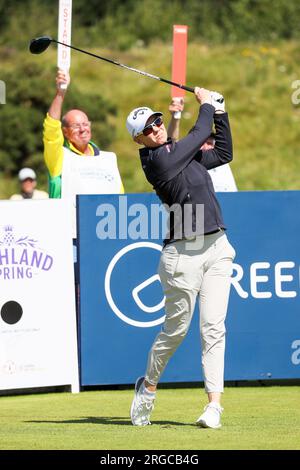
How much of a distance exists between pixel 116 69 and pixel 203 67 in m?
2.50

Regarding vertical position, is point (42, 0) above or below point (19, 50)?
above

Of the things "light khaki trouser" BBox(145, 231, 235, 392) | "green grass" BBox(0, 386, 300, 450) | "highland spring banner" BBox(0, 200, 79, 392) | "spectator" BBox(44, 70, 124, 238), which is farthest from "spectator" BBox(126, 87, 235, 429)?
"spectator" BBox(44, 70, 124, 238)

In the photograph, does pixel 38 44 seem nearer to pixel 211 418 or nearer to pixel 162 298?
pixel 162 298

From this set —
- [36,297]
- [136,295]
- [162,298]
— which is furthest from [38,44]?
[162,298]

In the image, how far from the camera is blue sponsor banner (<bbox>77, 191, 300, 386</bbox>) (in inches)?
393

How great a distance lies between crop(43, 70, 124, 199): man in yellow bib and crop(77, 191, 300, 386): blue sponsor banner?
48cm

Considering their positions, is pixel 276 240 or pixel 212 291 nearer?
pixel 212 291

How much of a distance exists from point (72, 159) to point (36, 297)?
128 cm

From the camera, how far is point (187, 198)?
24.8ft

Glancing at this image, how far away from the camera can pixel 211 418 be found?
742 cm

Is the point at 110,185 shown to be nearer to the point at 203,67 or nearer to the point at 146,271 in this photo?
the point at 146,271

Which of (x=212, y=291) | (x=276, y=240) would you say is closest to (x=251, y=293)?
(x=276, y=240)

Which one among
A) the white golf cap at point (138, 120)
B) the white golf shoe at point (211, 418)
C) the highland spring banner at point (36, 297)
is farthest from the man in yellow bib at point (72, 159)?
the white golf shoe at point (211, 418)

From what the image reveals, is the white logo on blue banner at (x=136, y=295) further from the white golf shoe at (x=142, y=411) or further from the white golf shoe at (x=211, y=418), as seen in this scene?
the white golf shoe at (x=211, y=418)
